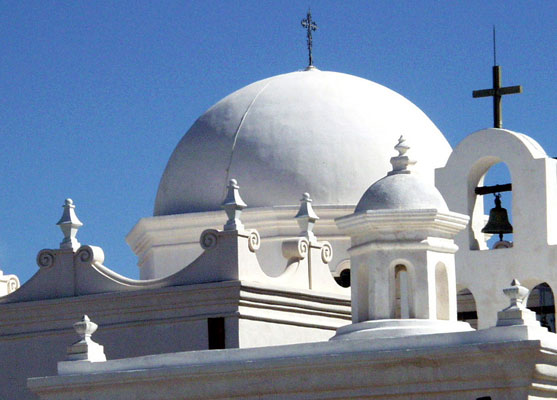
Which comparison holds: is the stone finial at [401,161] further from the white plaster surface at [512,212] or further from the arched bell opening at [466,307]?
the arched bell opening at [466,307]

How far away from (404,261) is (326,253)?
7562 millimetres

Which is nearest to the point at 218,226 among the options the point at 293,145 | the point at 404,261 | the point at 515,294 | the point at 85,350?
the point at 293,145

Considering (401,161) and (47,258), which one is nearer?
(401,161)

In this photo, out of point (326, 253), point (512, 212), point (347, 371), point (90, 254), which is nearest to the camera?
point (347, 371)

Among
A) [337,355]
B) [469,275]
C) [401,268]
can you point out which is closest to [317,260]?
[469,275]

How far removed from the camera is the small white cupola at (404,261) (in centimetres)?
2588

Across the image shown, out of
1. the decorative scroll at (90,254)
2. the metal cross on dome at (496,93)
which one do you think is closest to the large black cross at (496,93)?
the metal cross on dome at (496,93)

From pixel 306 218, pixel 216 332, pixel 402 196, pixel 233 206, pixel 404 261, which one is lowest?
pixel 404 261

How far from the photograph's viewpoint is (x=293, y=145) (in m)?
35.9

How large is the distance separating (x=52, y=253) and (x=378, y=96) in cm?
772

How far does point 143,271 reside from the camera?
1474 inches

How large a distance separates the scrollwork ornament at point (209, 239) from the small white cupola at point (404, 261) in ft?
17.4

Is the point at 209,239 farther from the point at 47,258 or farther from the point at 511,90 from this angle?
the point at 511,90

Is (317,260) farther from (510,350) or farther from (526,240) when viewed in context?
(510,350)
